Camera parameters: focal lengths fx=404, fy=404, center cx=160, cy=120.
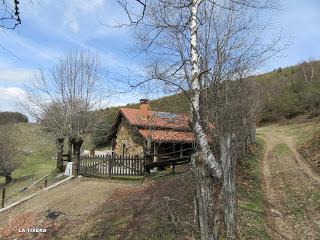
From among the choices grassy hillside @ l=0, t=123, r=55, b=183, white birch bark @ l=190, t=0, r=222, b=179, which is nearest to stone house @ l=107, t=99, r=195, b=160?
grassy hillside @ l=0, t=123, r=55, b=183

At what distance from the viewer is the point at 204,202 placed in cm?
589

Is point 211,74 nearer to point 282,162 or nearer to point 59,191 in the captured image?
point 59,191

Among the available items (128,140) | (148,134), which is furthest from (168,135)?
(128,140)

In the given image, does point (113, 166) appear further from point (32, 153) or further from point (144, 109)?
point (32, 153)

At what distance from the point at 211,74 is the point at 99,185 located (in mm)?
8792

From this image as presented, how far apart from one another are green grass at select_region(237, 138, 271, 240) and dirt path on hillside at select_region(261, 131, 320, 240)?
11.6 inches

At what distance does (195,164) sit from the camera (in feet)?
20.6

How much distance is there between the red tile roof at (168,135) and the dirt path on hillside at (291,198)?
6.43 metres

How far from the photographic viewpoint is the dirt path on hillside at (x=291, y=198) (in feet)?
36.9

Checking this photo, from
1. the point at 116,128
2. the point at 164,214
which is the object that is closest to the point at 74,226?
the point at 164,214

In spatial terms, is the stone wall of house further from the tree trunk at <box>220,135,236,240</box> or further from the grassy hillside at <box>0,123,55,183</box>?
the tree trunk at <box>220,135,236,240</box>

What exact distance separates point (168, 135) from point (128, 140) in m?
4.88

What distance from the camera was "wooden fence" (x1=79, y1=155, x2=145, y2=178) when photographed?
22.3m

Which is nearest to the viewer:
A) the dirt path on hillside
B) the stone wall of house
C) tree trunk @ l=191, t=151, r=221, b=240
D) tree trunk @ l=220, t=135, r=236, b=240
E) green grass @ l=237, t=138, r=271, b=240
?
tree trunk @ l=191, t=151, r=221, b=240
